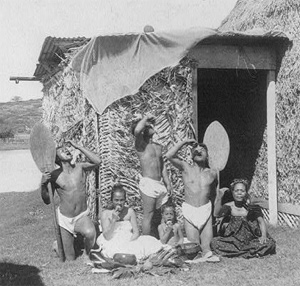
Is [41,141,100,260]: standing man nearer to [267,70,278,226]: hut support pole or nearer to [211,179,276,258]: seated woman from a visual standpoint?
[211,179,276,258]: seated woman

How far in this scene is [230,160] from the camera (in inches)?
443

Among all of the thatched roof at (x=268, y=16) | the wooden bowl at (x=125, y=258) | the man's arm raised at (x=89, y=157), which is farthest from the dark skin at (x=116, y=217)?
the thatched roof at (x=268, y=16)

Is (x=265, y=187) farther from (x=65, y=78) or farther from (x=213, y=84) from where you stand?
(x=65, y=78)

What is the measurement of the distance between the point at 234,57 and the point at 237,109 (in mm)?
2605

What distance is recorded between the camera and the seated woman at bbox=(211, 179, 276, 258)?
258 inches

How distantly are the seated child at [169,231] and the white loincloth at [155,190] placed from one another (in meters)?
0.36

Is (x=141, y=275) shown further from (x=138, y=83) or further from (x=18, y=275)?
(x=138, y=83)

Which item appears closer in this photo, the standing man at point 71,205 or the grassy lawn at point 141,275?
the grassy lawn at point 141,275

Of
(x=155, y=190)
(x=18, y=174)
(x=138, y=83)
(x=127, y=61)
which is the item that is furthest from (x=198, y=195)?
(x=18, y=174)

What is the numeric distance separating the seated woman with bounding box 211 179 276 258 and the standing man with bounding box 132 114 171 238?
86 cm

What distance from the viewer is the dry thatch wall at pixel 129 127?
25.2 ft

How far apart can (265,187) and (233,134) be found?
85.6 inches

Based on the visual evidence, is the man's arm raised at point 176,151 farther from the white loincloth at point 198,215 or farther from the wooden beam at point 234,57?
the wooden beam at point 234,57

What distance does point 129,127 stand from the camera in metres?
7.74
